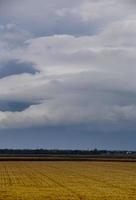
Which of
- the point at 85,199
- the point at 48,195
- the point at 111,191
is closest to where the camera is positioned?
the point at 85,199

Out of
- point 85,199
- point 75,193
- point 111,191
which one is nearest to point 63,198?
point 85,199

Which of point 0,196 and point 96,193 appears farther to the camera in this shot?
point 96,193

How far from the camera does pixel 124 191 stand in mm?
41219

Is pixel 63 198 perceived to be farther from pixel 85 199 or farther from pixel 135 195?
pixel 135 195

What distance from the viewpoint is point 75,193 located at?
126 ft

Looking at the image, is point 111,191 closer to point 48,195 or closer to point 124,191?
point 124,191

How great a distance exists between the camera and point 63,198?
34.6 metres

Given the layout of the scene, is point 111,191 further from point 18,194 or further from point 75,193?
point 18,194

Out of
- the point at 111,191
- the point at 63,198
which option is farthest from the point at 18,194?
the point at 111,191

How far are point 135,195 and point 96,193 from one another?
9.44 feet

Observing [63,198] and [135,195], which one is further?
[135,195]

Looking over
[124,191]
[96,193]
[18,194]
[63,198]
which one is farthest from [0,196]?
[124,191]

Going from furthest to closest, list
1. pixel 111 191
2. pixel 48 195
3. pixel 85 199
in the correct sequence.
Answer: pixel 111 191 < pixel 48 195 < pixel 85 199

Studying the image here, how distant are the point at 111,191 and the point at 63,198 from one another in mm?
7231
